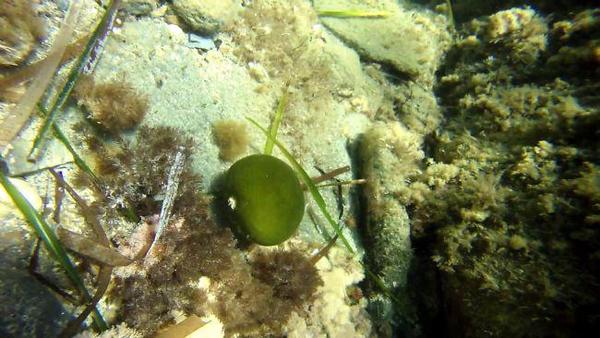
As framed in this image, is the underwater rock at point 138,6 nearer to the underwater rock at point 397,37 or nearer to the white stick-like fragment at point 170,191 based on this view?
Answer: the white stick-like fragment at point 170,191

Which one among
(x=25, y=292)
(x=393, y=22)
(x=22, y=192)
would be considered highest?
(x=393, y=22)

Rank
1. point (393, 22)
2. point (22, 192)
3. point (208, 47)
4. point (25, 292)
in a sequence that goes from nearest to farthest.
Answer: point (25, 292) → point (22, 192) → point (208, 47) → point (393, 22)

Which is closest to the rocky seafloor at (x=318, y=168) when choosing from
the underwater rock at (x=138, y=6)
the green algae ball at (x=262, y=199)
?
the underwater rock at (x=138, y=6)

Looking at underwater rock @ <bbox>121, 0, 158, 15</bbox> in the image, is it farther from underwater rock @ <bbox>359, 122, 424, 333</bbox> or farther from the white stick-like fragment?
underwater rock @ <bbox>359, 122, 424, 333</bbox>

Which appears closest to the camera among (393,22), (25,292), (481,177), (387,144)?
(25,292)

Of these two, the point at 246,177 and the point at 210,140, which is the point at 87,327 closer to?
the point at 246,177

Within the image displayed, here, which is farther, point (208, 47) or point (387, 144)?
point (387, 144)

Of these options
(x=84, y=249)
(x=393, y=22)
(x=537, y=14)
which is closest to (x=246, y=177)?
(x=84, y=249)
